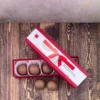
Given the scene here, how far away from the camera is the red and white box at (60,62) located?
1545 mm

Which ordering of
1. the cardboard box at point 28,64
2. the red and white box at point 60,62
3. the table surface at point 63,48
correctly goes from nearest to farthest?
the red and white box at point 60,62 < the cardboard box at point 28,64 < the table surface at point 63,48

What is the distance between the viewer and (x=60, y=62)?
5.08ft

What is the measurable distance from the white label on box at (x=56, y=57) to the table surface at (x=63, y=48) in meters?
0.19

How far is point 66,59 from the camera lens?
5.12 ft

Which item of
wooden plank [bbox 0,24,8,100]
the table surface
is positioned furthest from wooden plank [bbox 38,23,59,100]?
wooden plank [bbox 0,24,8,100]

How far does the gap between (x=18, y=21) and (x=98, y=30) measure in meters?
0.57

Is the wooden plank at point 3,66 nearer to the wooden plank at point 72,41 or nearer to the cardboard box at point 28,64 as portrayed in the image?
the cardboard box at point 28,64

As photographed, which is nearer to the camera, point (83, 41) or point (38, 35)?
point (38, 35)

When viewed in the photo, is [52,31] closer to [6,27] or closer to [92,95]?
[6,27]

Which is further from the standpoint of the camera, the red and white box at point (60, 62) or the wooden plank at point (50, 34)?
the wooden plank at point (50, 34)

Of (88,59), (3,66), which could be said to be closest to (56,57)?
(88,59)

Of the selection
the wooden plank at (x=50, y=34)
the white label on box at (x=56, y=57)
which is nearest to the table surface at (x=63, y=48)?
the wooden plank at (x=50, y=34)

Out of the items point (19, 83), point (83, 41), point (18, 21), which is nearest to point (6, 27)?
point (18, 21)

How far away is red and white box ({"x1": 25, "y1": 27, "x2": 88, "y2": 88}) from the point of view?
154cm
